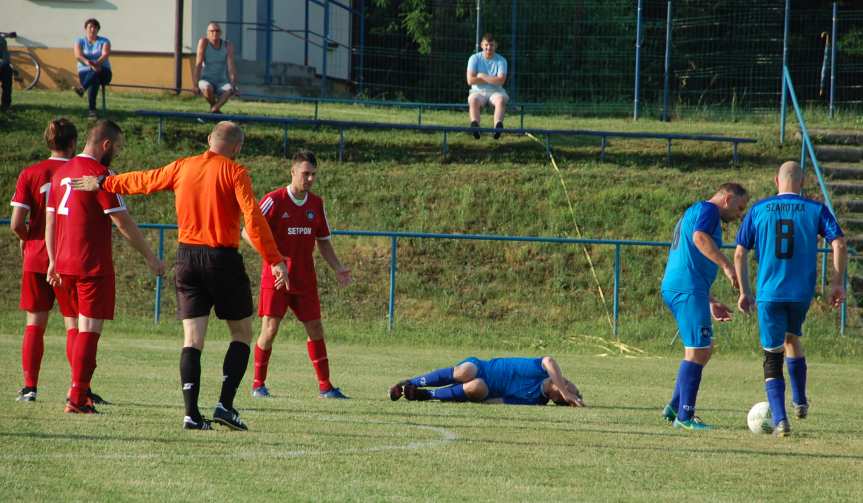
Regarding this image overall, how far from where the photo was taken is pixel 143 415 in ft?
28.5

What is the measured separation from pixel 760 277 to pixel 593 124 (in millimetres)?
19135

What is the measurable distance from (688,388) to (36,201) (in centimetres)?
520

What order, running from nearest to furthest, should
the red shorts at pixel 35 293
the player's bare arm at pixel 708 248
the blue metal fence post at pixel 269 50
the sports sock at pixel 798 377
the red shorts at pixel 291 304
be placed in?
1. the player's bare arm at pixel 708 248
2. the red shorts at pixel 35 293
3. the sports sock at pixel 798 377
4. the red shorts at pixel 291 304
5. the blue metal fence post at pixel 269 50

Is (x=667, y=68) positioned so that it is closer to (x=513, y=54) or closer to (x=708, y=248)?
(x=513, y=54)

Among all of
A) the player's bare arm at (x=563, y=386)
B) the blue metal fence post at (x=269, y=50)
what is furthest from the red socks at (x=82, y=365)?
the blue metal fence post at (x=269, y=50)

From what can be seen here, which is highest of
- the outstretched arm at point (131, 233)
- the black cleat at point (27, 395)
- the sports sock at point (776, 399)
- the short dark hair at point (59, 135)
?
the short dark hair at point (59, 135)

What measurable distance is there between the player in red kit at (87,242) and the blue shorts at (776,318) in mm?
4506

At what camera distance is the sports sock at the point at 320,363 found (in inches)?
423

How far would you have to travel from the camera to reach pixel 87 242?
28.6 feet

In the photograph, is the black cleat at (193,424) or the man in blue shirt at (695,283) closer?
the black cleat at (193,424)

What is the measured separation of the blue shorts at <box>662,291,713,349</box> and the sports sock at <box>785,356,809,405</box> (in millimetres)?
813

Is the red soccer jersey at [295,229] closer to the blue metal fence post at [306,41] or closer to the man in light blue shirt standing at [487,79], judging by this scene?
the man in light blue shirt standing at [487,79]

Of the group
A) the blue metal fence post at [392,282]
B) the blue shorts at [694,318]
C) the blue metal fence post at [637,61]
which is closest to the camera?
the blue shorts at [694,318]

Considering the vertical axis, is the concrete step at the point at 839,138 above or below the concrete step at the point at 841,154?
above
